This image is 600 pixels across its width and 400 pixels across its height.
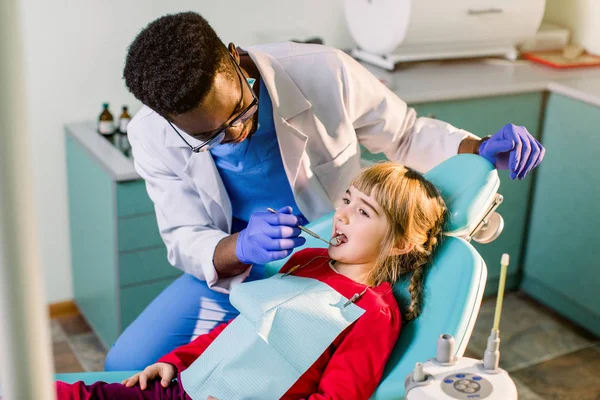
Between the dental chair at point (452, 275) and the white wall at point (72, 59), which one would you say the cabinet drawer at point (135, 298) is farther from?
the dental chair at point (452, 275)

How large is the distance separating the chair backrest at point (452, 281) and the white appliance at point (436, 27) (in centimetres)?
131

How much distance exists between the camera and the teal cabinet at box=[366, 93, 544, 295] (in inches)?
106

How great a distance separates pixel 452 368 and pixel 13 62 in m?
0.76

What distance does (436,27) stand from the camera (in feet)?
9.40

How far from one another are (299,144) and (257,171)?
0.12 m

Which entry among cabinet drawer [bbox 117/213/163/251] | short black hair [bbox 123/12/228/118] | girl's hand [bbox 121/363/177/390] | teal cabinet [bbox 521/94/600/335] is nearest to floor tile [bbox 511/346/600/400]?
teal cabinet [bbox 521/94/600/335]

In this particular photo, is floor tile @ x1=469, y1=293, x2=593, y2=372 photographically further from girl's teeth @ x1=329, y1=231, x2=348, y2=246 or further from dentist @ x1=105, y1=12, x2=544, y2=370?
girl's teeth @ x1=329, y1=231, x2=348, y2=246

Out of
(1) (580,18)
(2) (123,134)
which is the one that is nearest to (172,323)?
(2) (123,134)

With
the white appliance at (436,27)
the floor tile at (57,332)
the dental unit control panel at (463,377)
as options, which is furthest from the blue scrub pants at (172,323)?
the white appliance at (436,27)

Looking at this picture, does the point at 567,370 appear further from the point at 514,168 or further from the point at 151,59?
the point at 151,59

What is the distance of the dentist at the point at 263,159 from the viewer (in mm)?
1655

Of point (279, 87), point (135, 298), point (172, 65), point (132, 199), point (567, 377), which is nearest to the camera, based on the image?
point (172, 65)

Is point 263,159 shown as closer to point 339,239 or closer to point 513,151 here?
point 339,239

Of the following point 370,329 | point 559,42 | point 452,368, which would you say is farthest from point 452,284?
point 559,42
